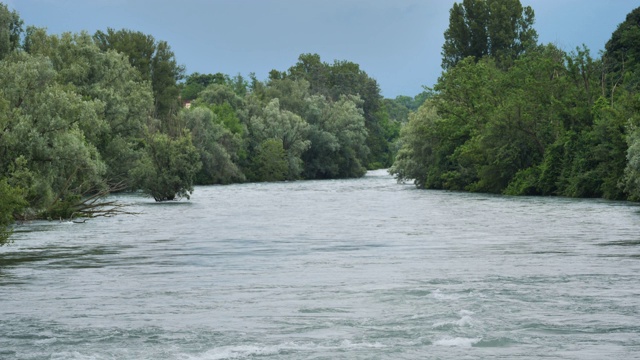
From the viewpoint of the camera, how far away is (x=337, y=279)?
2584 cm

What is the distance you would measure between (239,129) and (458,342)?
101676mm

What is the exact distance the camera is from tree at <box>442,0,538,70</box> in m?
131

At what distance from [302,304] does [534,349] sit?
615 centimetres

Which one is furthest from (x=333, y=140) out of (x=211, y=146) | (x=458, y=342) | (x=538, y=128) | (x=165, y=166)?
(x=458, y=342)

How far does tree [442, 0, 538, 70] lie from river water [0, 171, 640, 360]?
8889cm

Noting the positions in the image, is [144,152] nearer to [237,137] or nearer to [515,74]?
[515,74]

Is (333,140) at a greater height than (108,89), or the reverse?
(108,89)

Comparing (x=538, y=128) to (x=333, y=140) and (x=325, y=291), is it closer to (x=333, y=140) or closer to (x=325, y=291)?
(x=325, y=291)

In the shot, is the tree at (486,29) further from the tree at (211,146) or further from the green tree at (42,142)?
the green tree at (42,142)

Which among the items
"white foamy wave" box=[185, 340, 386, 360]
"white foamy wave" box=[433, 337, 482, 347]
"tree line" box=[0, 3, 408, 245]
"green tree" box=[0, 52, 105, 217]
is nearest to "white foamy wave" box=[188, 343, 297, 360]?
"white foamy wave" box=[185, 340, 386, 360]

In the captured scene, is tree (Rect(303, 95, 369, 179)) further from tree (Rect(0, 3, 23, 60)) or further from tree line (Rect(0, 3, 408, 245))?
tree (Rect(0, 3, 23, 60))

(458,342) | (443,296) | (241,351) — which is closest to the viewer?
(241,351)

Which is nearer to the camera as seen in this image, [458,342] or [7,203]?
[458,342]

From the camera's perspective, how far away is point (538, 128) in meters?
74.9
